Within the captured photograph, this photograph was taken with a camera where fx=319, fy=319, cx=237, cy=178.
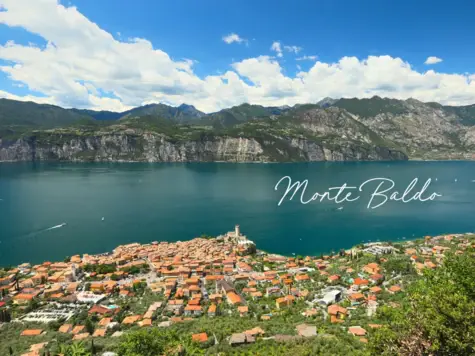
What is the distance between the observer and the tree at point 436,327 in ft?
41.9

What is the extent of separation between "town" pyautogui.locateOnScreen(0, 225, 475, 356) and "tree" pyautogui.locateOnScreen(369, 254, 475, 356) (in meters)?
4.99

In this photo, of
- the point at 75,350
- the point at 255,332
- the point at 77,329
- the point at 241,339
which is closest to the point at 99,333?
the point at 77,329

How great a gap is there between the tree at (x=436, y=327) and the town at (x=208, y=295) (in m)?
4.99

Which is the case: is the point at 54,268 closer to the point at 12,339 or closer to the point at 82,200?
the point at 12,339

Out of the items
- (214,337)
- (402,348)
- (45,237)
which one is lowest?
(45,237)

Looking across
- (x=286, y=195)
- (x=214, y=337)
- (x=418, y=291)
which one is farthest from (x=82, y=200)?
(x=418, y=291)

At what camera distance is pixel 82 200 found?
106562mm

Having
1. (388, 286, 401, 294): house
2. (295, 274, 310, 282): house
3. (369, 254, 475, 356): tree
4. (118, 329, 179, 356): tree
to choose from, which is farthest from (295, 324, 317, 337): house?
(295, 274, 310, 282): house

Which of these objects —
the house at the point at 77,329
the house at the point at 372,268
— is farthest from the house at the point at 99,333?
the house at the point at 372,268

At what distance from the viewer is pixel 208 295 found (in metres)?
37.9

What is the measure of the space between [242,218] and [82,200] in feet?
189

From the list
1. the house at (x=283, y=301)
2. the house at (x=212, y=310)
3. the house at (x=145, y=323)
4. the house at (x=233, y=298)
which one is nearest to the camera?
the house at (x=145, y=323)

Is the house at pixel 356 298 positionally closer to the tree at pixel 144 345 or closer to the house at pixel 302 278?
the house at pixel 302 278

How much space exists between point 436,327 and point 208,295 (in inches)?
1123
